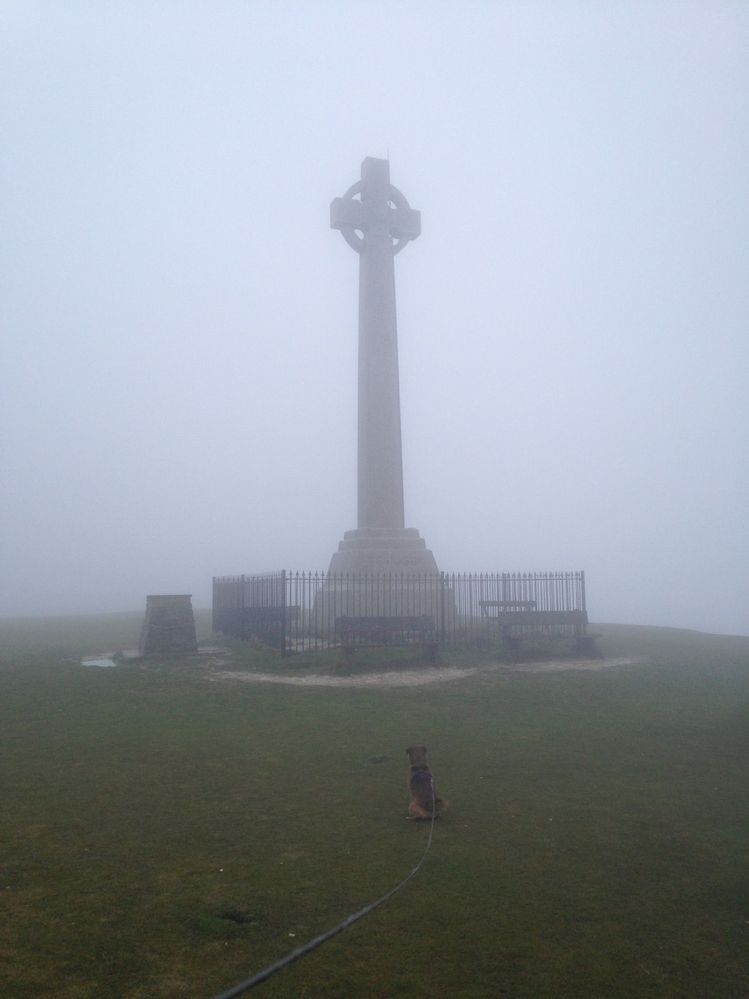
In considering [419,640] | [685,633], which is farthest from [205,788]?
[685,633]

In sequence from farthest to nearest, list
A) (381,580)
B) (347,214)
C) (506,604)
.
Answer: (347,214) < (381,580) < (506,604)

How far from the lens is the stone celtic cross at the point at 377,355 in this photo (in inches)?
871

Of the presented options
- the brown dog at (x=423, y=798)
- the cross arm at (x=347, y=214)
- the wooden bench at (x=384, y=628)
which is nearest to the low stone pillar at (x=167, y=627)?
the wooden bench at (x=384, y=628)

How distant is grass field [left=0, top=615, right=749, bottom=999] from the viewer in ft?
12.7

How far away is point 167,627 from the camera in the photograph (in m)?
17.9

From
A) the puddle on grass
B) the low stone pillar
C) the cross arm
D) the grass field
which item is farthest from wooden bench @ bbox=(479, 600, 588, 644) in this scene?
the cross arm

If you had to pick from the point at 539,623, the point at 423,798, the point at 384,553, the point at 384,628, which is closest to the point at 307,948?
the point at 423,798

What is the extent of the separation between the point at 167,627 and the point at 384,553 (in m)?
6.11

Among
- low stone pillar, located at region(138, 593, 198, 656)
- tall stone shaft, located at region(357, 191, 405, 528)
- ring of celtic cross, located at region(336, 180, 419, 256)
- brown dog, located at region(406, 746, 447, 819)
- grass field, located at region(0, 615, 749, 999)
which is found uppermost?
ring of celtic cross, located at region(336, 180, 419, 256)

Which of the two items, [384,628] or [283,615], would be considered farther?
[283,615]

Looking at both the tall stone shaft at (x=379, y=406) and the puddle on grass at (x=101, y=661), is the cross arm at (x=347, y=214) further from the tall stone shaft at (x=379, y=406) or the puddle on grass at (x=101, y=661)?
the puddle on grass at (x=101, y=661)

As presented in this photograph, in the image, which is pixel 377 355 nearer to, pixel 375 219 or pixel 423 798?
pixel 375 219

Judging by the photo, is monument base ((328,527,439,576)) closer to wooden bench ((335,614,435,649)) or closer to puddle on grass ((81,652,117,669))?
wooden bench ((335,614,435,649))

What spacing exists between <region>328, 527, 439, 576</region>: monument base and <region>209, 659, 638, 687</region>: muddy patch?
215 inches
